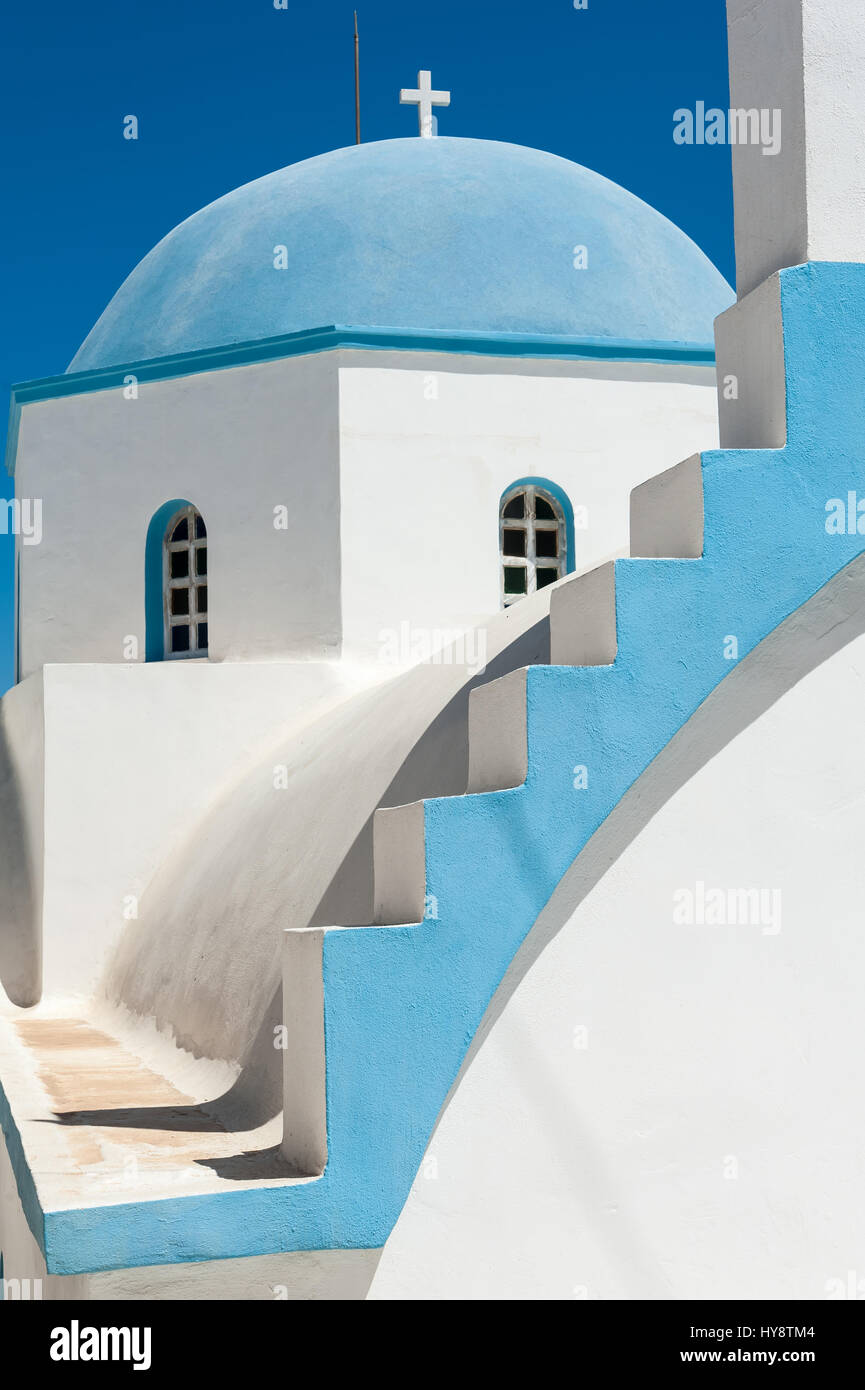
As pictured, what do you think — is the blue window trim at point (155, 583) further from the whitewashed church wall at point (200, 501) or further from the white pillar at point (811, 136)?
the white pillar at point (811, 136)

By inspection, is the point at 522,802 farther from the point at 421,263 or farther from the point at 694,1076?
the point at 421,263

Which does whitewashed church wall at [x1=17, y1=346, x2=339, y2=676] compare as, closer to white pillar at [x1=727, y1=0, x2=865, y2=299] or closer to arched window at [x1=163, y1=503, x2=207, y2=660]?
arched window at [x1=163, y1=503, x2=207, y2=660]

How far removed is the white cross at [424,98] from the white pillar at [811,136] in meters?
7.23

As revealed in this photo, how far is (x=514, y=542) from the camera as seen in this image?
918 centimetres

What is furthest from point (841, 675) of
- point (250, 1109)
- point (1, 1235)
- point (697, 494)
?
point (1, 1235)

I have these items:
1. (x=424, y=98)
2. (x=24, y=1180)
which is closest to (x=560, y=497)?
(x=424, y=98)

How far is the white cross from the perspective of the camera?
36.7 ft

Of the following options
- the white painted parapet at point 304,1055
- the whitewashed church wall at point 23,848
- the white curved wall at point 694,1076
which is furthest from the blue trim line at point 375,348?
the white painted parapet at point 304,1055

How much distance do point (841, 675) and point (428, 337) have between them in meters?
4.90

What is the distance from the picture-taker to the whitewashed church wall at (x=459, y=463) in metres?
8.88

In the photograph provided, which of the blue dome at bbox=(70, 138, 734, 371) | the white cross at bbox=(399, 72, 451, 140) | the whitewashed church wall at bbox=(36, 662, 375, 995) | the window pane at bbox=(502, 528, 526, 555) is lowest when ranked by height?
the whitewashed church wall at bbox=(36, 662, 375, 995)

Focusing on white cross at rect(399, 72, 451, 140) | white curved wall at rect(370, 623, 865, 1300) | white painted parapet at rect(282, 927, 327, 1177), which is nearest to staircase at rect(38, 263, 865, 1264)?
white painted parapet at rect(282, 927, 327, 1177)

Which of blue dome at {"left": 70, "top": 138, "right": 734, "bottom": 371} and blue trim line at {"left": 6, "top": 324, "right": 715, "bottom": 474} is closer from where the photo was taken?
blue trim line at {"left": 6, "top": 324, "right": 715, "bottom": 474}

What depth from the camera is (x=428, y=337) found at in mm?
8953
